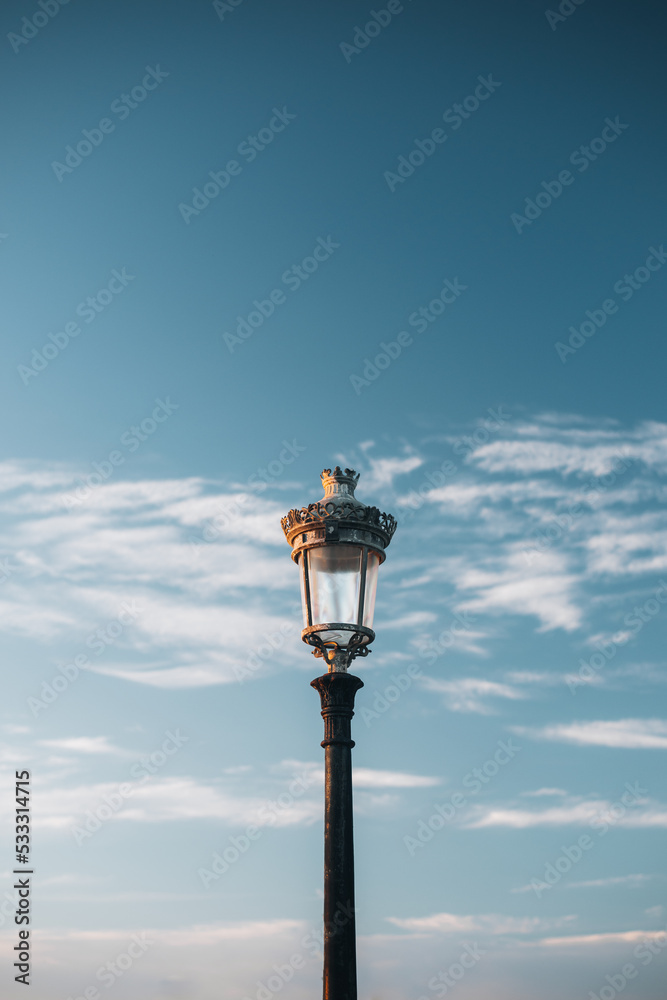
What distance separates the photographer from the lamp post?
336 inches

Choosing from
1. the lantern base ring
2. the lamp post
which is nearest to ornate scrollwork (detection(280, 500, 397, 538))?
the lamp post

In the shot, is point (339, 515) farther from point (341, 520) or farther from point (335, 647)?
point (335, 647)

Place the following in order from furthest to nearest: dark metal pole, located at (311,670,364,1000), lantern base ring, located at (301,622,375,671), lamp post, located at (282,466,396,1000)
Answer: lantern base ring, located at (301,622,375,671)
lamp post, located at (282,466,396,1000)
dark metal pole, located at (311,670,364,1000)

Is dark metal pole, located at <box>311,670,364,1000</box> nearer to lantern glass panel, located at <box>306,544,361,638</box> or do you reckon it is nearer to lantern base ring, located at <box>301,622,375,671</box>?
lantern base ring, located at <box>301,622,375,671</box>

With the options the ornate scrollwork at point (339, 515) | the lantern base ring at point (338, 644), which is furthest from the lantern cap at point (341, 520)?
the lantern base ring at point (338, 644)

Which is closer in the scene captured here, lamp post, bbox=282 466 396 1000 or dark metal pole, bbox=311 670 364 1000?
dark metal pole, bbox=311 670 364 1000

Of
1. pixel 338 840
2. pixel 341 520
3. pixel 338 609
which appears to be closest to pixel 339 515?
pixel 341 520

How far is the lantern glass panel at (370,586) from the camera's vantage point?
9367 millimetres

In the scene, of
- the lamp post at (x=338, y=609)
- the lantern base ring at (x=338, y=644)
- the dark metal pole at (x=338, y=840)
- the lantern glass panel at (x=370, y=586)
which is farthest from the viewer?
the lantern glass panel at (x=370, y=586)

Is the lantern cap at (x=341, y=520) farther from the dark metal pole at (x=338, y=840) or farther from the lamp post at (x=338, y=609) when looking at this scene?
the dark metal pole at (x=338, y=840)

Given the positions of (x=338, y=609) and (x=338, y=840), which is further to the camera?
(x=338, y=609)

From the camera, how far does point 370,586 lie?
9.52 m

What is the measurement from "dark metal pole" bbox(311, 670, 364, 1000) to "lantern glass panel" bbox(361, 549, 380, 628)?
1.89 ft

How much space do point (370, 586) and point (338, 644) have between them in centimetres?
65
